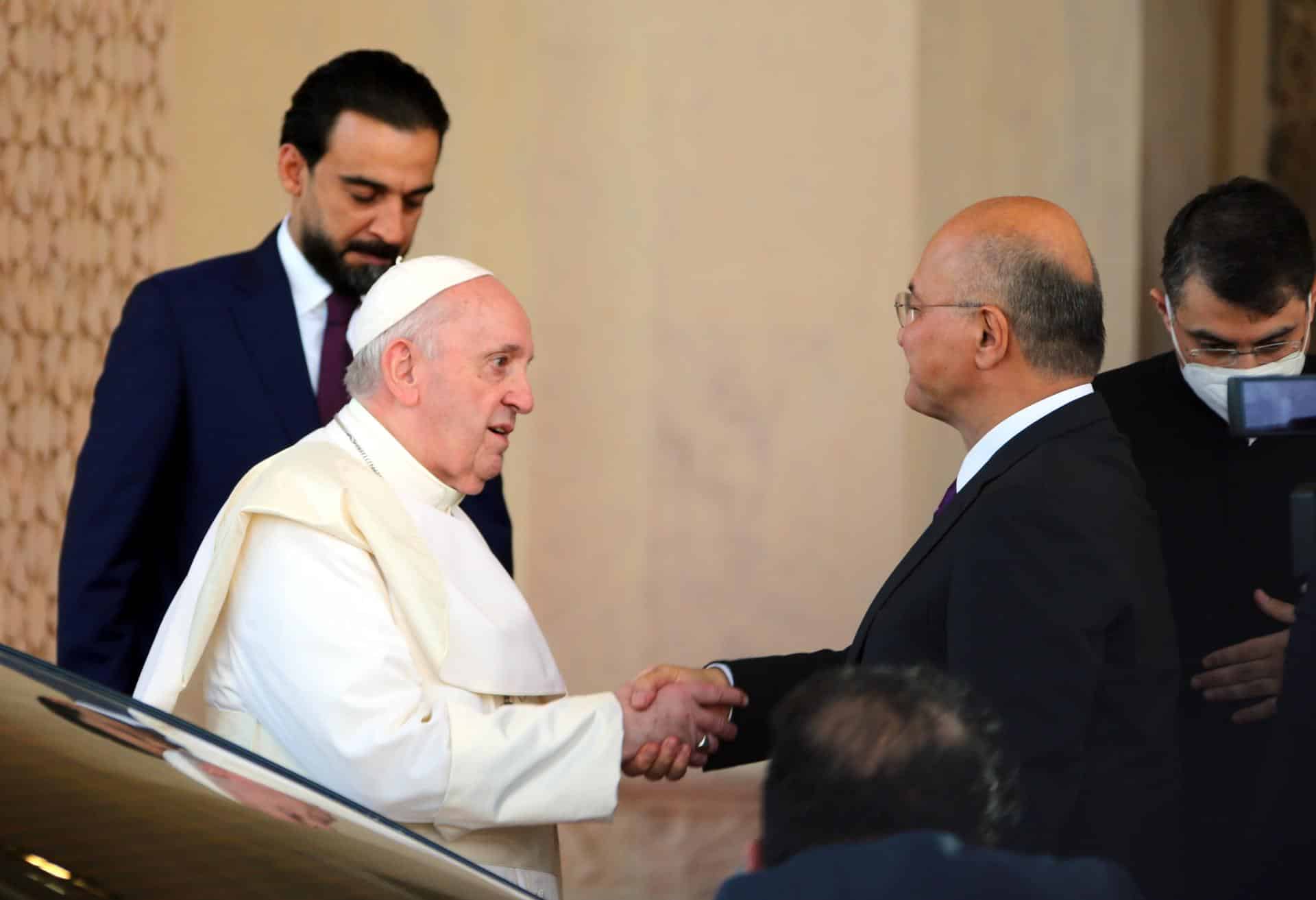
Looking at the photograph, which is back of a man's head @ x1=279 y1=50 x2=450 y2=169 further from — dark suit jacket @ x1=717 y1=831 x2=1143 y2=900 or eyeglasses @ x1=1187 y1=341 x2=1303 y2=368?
dark suit jacket @ x1=717 y1=831 x2=1143 y2=900

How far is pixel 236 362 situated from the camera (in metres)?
3.84

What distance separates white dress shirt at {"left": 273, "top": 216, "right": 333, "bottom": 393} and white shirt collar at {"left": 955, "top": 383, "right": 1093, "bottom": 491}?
5.51ft

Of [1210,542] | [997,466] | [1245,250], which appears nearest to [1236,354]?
[1245,250]

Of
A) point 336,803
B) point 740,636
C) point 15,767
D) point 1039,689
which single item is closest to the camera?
point 15,767

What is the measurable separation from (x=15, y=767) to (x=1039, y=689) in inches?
53.7

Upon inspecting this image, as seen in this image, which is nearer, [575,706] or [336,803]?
[336,803]

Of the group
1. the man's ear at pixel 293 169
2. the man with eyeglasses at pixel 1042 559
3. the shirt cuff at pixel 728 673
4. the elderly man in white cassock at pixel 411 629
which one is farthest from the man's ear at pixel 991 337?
Answer: the man's ear at pixel 293 169

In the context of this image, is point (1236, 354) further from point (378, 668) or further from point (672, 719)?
point (378, 668)

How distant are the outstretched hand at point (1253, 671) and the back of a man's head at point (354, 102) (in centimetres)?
205

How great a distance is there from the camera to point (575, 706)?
2.98 meters

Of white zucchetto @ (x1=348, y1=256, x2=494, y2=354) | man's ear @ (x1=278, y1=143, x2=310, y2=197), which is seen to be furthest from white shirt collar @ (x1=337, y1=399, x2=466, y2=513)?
man's ear @ (x1=278, y1=143, x2=310, y2=197)

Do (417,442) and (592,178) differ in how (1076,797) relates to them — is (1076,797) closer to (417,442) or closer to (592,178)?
(417,442)

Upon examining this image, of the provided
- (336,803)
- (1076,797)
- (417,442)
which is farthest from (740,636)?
(336,803)

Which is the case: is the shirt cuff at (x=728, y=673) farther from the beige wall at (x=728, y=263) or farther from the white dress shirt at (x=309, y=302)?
the beige wall at (x=728, y=263)
